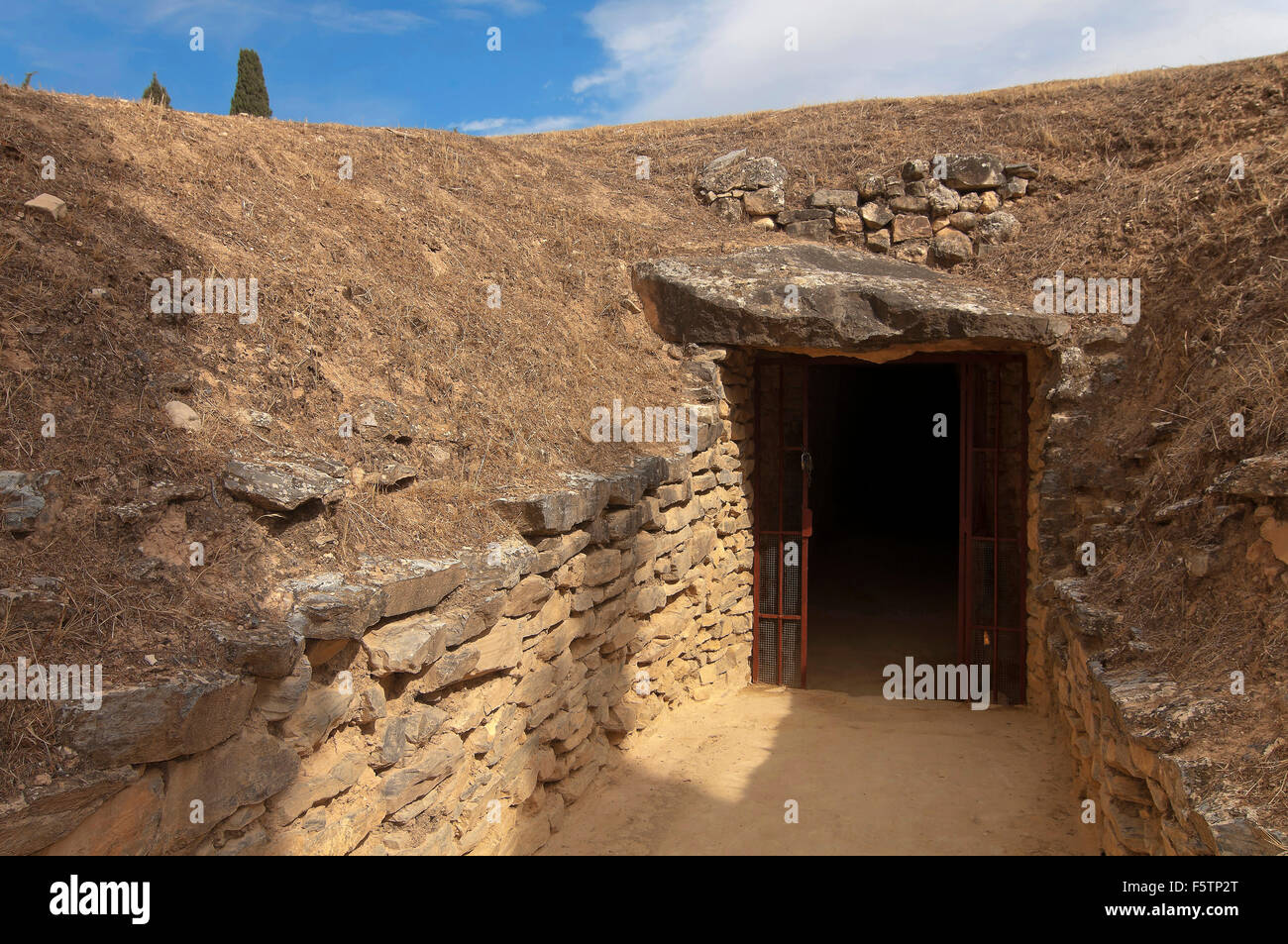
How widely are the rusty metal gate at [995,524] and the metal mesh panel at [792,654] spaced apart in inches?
55.6

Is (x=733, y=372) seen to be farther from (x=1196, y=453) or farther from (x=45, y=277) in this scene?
(x=45, y=277)

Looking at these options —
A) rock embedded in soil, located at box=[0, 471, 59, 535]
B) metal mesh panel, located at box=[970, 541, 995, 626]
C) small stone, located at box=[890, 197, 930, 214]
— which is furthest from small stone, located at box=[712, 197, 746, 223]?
rock embedded in soil, located at box=[0, 471, 59, 535]

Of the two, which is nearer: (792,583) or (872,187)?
(792,583)

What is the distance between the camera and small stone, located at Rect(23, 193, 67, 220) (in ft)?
12.9

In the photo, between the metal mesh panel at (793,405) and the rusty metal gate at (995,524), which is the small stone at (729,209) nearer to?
the metal mesh panel at (793,405)

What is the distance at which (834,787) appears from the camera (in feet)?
17.5

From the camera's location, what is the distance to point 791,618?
7.72 metres

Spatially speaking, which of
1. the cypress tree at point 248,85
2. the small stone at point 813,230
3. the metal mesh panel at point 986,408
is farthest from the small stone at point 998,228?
the cypress tree at point 248,85

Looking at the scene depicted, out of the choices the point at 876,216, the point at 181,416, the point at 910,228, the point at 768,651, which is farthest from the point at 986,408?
the point at 181,416

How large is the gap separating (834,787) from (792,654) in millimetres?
2492

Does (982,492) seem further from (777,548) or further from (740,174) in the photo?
(740,174)

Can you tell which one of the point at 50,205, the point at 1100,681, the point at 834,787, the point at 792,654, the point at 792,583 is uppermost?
the point at 50,205

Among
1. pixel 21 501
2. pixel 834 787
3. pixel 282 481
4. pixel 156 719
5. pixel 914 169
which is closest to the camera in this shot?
pixel 156 719

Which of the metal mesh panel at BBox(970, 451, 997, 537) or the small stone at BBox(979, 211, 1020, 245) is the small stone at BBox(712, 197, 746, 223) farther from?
the metal mesh panel at BBox(970, 451, 997, 537)
